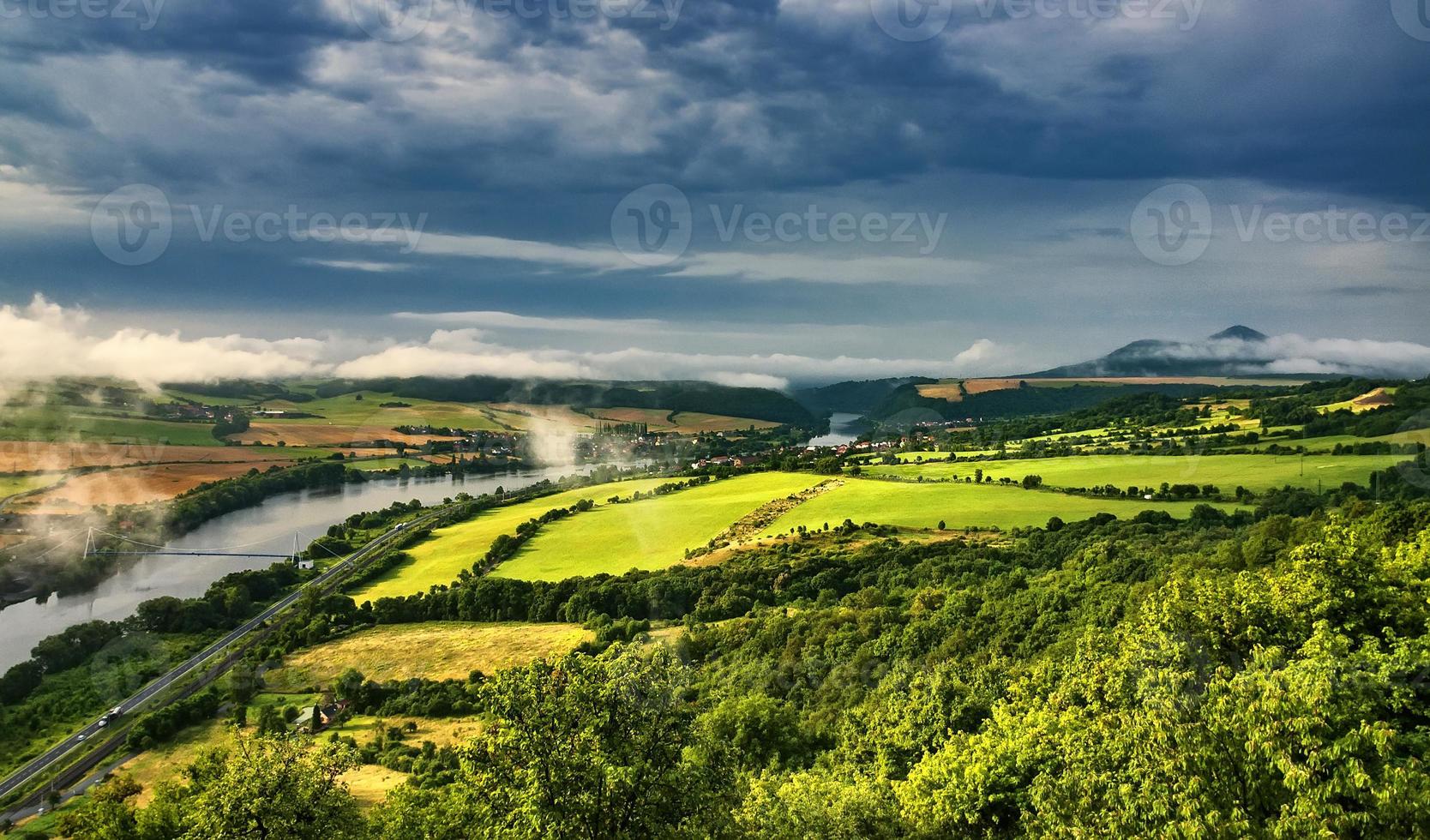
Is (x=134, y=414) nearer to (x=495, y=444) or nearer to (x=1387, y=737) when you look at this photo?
(x=495, y=444)

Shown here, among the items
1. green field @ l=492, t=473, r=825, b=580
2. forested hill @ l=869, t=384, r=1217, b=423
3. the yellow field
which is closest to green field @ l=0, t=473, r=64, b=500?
the yellow field

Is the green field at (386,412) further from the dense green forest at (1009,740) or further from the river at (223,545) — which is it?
the dense green forest at (1009,740)

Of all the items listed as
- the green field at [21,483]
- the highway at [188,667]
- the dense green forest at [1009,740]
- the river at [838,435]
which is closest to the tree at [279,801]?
the dense green forest at [1009,740]

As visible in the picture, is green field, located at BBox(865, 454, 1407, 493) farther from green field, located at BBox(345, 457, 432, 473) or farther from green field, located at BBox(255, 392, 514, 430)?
green field, located at BBox(255, 392, 514, 430)

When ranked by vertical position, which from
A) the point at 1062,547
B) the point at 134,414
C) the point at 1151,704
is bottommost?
the point at 1062,547

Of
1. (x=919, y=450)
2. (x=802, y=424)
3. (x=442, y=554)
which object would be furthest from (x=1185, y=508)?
(x=802, y=424)

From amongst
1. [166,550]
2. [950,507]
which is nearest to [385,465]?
[166,550]
